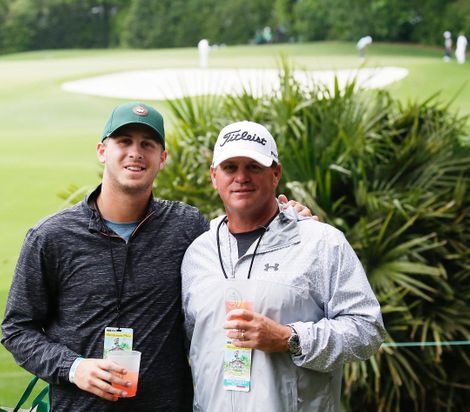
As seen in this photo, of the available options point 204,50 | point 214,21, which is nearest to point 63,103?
point 204,50

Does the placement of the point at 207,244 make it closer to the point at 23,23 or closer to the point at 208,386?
the point at 208,386

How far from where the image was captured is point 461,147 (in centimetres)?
624

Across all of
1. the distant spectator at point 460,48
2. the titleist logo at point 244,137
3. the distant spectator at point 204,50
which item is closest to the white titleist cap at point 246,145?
the titleist logo at point 244,137

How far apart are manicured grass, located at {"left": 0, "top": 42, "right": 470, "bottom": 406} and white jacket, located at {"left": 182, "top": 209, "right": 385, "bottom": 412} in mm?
2718

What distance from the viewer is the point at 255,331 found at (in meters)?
2.36

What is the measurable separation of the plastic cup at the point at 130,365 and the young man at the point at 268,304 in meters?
0.20

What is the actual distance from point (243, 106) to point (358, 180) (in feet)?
3.21

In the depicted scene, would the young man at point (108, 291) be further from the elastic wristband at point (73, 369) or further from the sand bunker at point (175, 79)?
the sand bunker at point (175, 79)

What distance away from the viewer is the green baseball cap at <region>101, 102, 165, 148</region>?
2.69m

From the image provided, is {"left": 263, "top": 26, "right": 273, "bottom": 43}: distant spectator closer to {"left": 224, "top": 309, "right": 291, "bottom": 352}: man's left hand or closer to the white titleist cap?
the white titleist cap

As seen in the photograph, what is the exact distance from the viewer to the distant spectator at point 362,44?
7.87 meters

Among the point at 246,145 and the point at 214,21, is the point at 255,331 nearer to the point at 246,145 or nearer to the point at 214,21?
the point at 246,145

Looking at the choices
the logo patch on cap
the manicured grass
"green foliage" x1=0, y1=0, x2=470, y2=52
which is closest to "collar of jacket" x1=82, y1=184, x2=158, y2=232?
the logo patch on cap

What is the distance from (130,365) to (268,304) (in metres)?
0.43
